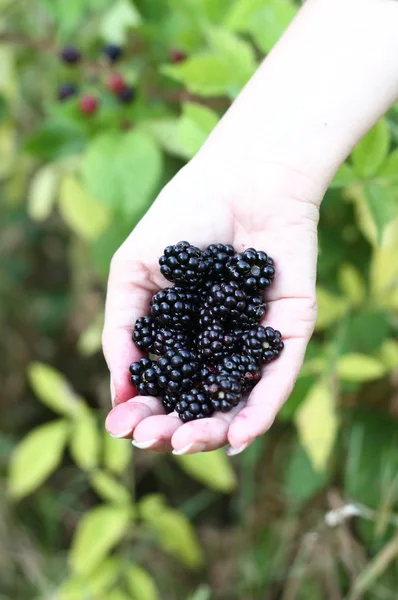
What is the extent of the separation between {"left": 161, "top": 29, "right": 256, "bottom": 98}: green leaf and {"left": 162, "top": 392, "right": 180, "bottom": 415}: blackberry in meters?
1.01

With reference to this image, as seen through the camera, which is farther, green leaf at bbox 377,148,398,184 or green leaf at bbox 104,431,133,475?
green leaf at bbox 104,431,133,475

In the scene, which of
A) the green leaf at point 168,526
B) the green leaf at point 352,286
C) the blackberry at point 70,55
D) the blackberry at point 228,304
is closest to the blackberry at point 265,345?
the blackberry at point 228,304

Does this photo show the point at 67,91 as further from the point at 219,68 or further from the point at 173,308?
the point at 173,308

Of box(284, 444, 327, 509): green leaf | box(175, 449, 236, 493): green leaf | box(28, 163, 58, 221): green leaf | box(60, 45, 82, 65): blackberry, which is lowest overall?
box(175, 449, 236, 493): green leaf

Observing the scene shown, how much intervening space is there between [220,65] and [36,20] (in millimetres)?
1870

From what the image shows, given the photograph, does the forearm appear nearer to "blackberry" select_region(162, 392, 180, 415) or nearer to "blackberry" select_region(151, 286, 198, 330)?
"blackberry" select_region(151, 286, 198, 330)

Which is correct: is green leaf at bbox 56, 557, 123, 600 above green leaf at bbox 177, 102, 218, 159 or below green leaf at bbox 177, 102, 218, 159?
below

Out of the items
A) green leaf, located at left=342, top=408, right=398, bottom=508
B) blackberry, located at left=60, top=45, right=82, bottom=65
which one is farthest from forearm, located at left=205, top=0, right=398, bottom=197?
green leaf, located at left=342, top=408, right=398, bottom=508

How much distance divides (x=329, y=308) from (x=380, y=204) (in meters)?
0.72

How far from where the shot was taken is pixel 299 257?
1851mm

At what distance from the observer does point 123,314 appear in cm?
190

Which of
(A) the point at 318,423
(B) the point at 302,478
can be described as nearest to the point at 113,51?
(A) the point at 318,423

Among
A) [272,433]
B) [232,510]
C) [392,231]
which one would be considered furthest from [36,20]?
[232,510]

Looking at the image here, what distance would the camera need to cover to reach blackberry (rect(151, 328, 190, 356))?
187 cm
